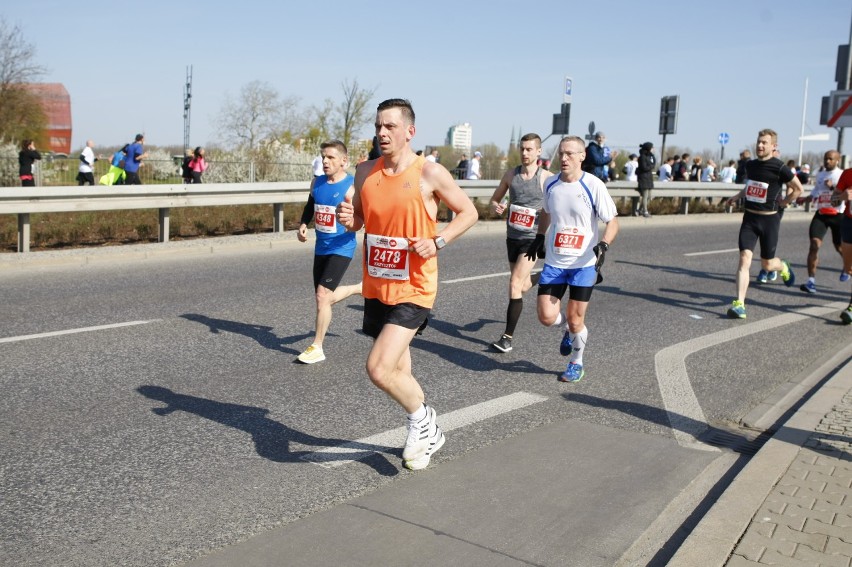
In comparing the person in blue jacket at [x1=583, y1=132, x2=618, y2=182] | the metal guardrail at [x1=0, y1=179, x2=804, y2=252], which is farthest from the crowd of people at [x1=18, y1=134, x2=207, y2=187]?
the person in blue jacket at [x1=583, y1=132, x2=618, y2=182]

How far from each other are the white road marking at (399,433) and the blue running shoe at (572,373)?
1.72 feet

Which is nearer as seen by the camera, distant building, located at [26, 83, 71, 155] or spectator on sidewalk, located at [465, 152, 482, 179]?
spectator on sidewalk, located at [465, 152, 482, 179]

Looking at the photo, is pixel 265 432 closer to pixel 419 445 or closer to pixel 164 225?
pixel 419 445

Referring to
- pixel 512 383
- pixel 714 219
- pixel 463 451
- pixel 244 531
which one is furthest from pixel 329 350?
pixel 714 219

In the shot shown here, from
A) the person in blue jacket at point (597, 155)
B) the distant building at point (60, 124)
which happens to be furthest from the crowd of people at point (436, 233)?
the distant building at point (60, 124)

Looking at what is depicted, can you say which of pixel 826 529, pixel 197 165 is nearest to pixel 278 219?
pixel 197 165

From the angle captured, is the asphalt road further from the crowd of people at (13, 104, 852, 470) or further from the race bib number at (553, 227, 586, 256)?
the race bib number at (553, 227, 586, 256)

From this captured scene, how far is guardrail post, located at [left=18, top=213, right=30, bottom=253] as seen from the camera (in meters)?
13.1

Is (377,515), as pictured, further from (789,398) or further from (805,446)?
(789,398)

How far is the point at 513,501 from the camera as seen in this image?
4453 mm

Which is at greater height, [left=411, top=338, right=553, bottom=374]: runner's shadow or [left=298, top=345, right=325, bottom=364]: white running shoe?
[left=298, top=345, right=325, bottom=364]: white running shoe

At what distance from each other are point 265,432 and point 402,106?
86.2 inches

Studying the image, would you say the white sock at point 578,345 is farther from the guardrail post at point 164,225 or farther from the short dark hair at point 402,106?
the guardrail post at point 164,225

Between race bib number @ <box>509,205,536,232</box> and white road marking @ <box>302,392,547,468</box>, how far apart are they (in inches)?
86.7
